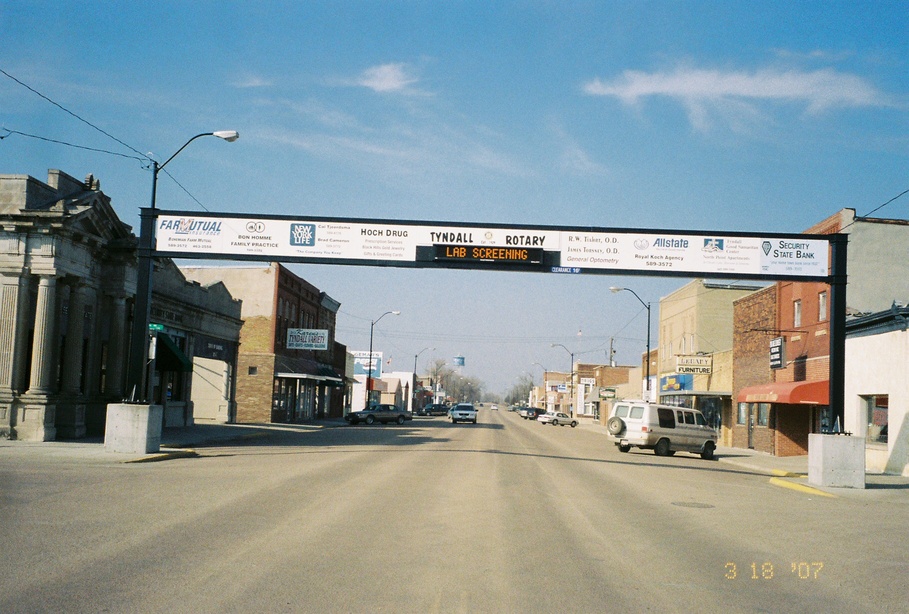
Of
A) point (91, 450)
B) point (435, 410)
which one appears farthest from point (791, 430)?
point (435, 410)

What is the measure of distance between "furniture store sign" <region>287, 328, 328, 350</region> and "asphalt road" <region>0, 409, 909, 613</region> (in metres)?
35.7

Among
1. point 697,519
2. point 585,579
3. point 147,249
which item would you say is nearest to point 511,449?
point 147,249

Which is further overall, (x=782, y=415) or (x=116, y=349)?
(x=782, y=415)

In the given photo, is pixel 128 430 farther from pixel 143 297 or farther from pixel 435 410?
pixel 435 410

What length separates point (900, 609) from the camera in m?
7.39

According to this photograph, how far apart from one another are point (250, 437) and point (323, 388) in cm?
3144

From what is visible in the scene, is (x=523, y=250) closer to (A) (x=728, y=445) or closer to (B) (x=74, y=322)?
(B) (x=74, y=322)

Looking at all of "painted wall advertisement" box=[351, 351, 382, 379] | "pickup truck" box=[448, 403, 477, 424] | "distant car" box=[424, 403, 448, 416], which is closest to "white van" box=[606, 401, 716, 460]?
"pickup truck" box=[448, 403, 477, 424]

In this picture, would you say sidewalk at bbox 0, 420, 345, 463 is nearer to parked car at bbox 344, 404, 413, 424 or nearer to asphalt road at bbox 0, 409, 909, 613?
asphalt road at bbox 0, 409, 909, 613

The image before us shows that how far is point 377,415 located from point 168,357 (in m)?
27.9

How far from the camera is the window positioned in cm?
3506

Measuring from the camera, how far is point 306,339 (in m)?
53.8

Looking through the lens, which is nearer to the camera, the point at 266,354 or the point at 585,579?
the point at 585,579
